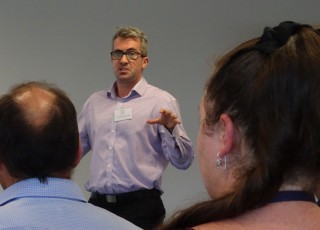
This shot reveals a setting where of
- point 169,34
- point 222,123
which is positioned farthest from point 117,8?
point 222,123

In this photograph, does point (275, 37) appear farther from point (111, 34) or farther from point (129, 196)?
point (111, 34)

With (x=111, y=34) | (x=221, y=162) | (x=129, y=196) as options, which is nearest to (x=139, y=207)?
(x=129, y=196)

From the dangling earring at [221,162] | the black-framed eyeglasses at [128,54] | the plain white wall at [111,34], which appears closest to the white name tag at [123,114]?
the black-framed eyeglasses at [128,54]

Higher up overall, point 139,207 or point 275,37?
point 275,37

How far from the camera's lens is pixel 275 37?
0.81 meters

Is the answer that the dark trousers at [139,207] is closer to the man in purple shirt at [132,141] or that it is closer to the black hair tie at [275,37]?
the man in purple shirt at [132,141]

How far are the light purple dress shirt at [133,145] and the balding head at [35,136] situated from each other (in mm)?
1480

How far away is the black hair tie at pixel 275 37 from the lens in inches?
31.3

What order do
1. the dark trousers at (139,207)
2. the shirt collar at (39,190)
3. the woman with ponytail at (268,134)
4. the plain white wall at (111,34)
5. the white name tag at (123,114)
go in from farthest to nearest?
the plain white wall at (111,34) < the white name tag at (123,114) < the dark trousers at (139,207) < the shirt collar at (39,190) < the woman with ponytail at (268,134)

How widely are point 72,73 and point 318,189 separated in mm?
3349

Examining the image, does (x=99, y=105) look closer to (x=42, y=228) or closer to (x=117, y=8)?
(x=117, y=8)

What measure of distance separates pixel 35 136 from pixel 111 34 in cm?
277

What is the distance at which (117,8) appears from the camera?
408 centimetres

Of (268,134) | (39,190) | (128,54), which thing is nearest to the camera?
(268,134)
